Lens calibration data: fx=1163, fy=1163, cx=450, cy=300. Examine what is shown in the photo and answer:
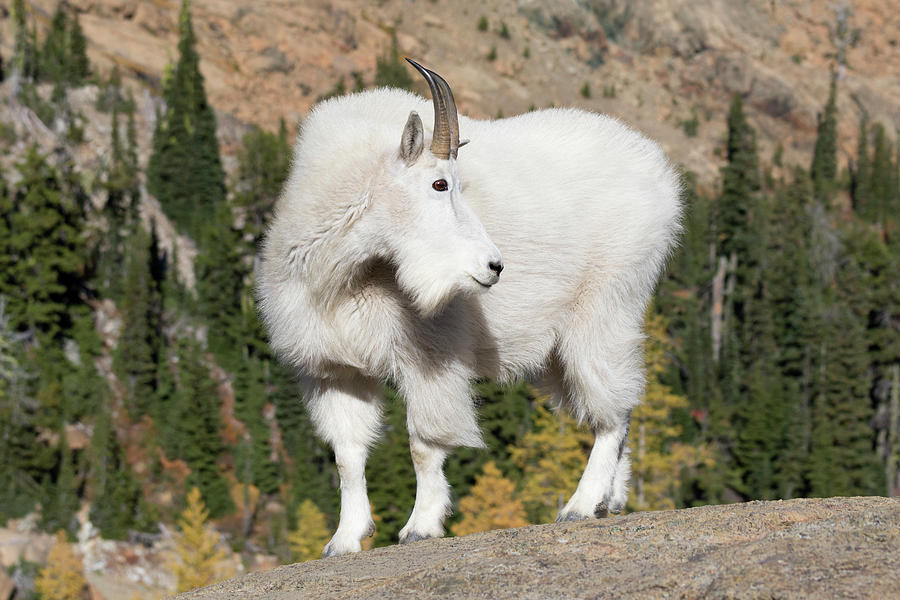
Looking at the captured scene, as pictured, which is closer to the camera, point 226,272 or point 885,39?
point 226,272

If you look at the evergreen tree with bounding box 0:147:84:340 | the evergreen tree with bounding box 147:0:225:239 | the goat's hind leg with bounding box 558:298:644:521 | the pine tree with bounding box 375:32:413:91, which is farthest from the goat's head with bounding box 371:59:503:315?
the pine tree with bounding box 375:32:413:91

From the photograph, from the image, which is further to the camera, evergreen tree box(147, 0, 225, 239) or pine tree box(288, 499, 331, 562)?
evergreen tree box(147, 0, 225, 239)

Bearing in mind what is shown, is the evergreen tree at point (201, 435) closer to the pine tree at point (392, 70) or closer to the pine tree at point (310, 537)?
the pine tree at point (310, 537)

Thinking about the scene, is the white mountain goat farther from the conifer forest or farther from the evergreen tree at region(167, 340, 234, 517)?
the evergreen tree at region(167, 340, 234, 517)

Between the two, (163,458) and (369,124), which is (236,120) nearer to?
(163,458)

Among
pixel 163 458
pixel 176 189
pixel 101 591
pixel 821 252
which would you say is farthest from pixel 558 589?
pixel 821 252

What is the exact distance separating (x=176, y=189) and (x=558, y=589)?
265 ft

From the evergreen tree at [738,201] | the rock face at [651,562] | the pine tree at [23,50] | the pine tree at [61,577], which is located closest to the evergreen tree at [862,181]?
the evergreen tree at [738,201]

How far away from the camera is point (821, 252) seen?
93.1m

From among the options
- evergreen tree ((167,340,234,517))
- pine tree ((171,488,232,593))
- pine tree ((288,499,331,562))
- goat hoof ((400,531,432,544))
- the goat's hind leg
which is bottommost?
evergreen tree ((167,340,234,517))

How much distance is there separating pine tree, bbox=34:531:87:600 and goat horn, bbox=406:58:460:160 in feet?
150

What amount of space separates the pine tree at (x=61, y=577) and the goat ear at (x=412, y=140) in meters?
45.7

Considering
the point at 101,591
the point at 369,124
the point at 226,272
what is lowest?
the point at 101,591

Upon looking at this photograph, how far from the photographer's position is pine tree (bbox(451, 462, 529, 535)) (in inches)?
1497
